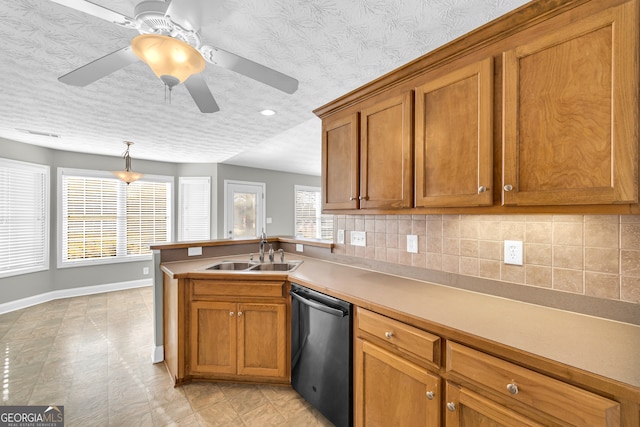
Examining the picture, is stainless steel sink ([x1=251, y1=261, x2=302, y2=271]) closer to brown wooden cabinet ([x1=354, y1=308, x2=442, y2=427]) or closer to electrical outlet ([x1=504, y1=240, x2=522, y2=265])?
brown wooden cabinet ([x1=354, y1=308, x2=442, y2=427])

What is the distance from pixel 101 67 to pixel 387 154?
1.64m

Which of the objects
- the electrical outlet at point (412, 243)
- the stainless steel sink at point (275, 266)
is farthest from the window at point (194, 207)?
the electrical outlet at point (412, 243)

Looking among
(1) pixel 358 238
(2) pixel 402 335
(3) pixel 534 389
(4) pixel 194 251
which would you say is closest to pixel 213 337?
(4) pixel 194 251

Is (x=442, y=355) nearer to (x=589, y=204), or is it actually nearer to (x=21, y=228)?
(x=589, y=204)

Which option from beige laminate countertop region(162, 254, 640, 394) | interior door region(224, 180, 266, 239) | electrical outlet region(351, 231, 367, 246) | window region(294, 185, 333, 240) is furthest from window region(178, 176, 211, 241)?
beige laminate countertop region(162, 254, 640, 394)

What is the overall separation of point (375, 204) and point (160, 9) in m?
1.45

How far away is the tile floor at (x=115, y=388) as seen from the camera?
1.84m

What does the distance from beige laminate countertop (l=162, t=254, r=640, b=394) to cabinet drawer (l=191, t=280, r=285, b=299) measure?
0.23 metres

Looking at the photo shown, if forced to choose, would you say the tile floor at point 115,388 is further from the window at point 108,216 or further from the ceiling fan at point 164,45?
the ceiling fan at point 164,45

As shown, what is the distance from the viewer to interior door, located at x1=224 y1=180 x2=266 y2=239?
5.65 metres

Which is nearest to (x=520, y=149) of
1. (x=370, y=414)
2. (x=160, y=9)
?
(x=370, y=414)

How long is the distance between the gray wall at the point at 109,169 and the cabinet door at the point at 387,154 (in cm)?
437

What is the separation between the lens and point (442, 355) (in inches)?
45.6

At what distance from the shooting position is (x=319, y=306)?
1.74 m
